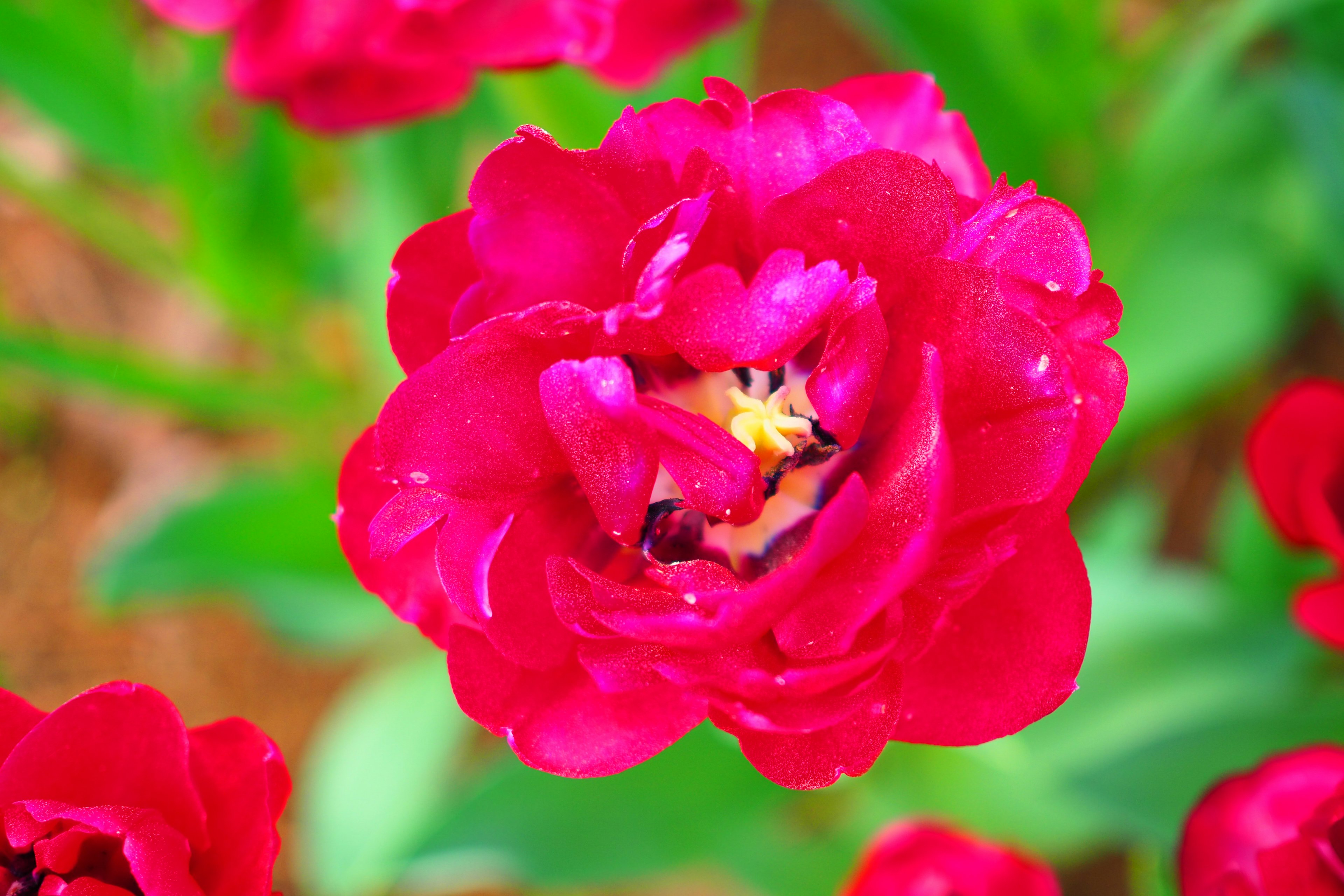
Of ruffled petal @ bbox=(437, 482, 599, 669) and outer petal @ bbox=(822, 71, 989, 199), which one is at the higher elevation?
outer petal @ bbox=(822, 71, 989, 199)

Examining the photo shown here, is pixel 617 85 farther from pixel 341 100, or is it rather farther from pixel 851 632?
pixel 851 632

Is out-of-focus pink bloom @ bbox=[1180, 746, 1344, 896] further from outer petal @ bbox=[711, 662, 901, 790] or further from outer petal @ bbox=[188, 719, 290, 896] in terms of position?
outer petal @ bbox=[188, 719, 290, 896]

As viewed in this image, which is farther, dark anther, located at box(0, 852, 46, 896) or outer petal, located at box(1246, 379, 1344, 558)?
outer petal, located at box(1246, 379, 1344, 558)

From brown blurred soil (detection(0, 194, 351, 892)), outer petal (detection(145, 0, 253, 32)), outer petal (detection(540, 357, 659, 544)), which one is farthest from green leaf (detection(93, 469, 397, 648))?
outer petal (detection(540, 357, 659, 544))

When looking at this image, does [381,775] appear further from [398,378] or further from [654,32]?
[654,32]

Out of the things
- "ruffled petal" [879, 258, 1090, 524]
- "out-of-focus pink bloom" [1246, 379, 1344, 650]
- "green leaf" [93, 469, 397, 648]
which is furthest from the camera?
"green leaf" [93, 469, 397, 648]
